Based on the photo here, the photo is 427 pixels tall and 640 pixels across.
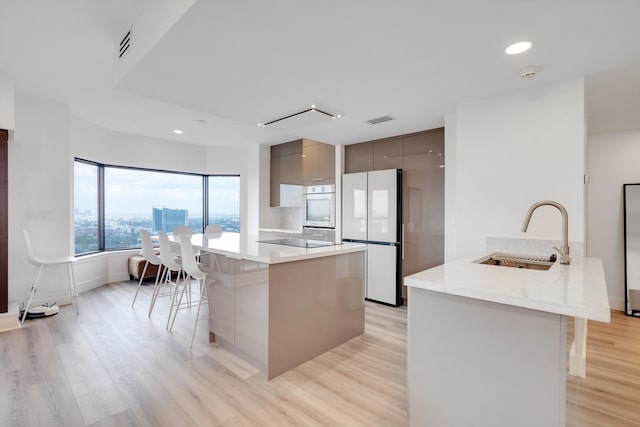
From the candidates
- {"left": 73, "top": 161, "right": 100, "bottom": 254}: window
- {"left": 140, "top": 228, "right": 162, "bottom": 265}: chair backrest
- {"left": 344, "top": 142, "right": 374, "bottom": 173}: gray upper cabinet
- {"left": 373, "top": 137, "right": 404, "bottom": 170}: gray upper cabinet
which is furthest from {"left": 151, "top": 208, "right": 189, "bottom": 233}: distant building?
{"left": 373, "top": 137, "right": 404, "bottom": 170}: gray upper cabinet

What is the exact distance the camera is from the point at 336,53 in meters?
1.89

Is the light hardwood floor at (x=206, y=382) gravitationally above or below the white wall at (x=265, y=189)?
below

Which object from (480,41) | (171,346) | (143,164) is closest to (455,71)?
(480,41)

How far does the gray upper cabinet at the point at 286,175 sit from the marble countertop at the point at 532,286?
3776 millimetres

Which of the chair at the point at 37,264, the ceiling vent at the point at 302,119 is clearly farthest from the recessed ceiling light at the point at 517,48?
the chair at the point at 37,264

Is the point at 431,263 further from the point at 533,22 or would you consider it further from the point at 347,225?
the point at 533,22

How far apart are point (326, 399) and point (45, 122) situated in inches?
178

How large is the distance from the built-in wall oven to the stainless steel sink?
2606 millimetres

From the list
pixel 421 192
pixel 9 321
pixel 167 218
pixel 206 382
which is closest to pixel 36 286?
pixel 9 321

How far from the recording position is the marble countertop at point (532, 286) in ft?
3.62

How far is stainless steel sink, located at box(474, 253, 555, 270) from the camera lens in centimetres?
213

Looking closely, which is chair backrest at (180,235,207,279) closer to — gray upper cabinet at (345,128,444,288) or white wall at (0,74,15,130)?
white wall at (0,74,15,130)

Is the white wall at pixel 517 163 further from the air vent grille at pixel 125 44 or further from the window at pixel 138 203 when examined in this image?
the window at pixel 138 203

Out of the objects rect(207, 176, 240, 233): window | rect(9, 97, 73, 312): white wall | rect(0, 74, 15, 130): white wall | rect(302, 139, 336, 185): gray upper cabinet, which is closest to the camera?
rect(0, 74, 15, 130): white wall
